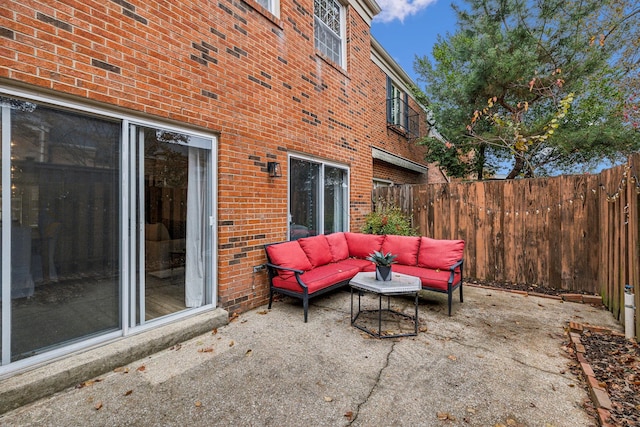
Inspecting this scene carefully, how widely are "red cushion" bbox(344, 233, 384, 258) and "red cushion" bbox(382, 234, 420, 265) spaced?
23cm

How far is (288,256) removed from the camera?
438 centimetres

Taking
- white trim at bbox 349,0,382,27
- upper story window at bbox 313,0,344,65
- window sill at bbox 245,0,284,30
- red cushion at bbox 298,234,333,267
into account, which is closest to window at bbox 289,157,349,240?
red cushion at bbox 298,234,333,267

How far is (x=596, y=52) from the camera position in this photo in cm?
675

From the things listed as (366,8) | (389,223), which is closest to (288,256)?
(389,223)

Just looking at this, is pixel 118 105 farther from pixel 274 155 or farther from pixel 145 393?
pixel 145 393

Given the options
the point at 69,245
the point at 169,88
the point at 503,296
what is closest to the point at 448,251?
the point at 503,296

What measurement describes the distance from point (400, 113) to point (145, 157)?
8961 mm

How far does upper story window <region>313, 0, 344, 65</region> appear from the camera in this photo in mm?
5988

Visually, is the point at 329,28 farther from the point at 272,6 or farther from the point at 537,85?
the point at 537,85

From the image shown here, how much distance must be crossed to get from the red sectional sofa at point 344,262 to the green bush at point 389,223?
1063 mm

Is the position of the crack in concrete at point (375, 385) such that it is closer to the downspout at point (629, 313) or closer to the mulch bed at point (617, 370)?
the mulch bed at point (617, 370)

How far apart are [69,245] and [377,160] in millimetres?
7442

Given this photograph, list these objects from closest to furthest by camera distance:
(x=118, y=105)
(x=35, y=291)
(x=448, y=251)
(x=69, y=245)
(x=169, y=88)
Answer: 1. (x=35, y=291)
2. (x=69, y=245)
3. (x=118, y=105)
4. (x=169, y=88)
5. (x=448, y=251)

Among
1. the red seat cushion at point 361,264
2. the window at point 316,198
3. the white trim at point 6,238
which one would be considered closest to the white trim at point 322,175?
the window at point 316,198
